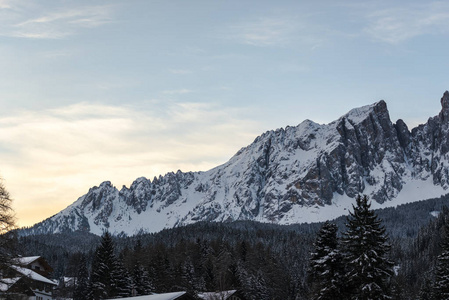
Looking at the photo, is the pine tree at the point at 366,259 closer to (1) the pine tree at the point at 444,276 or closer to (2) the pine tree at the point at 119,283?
(1) the pine tree at the point at 444,276

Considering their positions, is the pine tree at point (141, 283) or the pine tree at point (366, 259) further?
the pine tree at point (141, 283)

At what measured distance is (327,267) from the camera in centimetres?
4550

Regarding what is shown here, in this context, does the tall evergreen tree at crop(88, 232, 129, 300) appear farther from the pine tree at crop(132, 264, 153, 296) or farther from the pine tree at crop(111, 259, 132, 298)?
the pine tree at crop(132, 264, 153, 296)

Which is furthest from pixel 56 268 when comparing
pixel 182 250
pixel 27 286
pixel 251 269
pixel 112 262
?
pixel 27 286

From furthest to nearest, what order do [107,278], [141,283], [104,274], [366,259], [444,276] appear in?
[141,283] < [104,274] < [107,278] < [444,276] < [366,259]

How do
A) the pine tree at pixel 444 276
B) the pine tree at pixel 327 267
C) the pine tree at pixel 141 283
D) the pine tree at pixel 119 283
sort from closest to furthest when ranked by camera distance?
the pine tree at pixel 327 267, the pine tree at pixel 444 276, the pine tree at pixel 119 283, the pine tree at pixel 141 283

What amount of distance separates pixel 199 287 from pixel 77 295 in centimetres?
2377

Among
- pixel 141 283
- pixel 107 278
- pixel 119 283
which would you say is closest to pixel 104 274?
pixel 107 278

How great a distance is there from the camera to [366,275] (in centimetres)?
4047

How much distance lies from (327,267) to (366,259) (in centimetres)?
571

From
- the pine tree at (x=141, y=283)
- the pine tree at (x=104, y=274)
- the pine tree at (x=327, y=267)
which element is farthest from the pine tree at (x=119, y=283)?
the pine tree at (x=327, y=267)

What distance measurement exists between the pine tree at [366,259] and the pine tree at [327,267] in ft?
7.12

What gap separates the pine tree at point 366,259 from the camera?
40188 millimetres

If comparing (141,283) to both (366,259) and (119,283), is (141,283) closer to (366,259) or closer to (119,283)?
(119,283)
